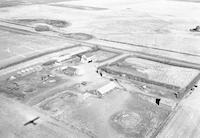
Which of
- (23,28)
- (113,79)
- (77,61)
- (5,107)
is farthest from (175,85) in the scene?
(23,28)

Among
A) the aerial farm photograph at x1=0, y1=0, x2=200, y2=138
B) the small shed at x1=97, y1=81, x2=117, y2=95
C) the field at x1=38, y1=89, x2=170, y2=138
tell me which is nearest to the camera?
the field at x1=38, y1=89, x2=170, y2=138

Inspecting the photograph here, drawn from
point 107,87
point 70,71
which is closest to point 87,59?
point 70,71

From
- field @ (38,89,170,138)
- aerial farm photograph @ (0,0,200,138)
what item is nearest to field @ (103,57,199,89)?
aerial farm photograph @ (0,0,200,138)

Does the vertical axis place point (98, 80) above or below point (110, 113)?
above

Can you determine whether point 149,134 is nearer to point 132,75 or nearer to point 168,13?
point 132,75

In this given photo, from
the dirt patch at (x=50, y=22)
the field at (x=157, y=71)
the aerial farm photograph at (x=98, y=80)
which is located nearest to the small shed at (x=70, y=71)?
the aerial farm photograph at (x=98, y=80)

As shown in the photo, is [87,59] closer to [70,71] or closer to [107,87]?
[70,71]

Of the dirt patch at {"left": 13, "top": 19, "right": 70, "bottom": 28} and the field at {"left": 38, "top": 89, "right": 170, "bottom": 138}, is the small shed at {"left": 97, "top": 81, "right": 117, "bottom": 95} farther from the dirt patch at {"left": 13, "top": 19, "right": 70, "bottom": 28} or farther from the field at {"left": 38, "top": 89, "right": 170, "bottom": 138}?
the dirt patch at {"left": 13, "top": 19, "right": 70, "bottom": 28}

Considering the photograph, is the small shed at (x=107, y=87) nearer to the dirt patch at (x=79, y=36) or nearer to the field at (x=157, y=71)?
the field at (x=157, y=71)
